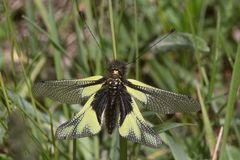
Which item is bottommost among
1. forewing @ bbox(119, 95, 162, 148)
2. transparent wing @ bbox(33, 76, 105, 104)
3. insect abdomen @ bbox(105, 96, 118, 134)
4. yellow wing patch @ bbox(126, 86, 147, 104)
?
forewing @ bbox(119, 95, 162, 148)

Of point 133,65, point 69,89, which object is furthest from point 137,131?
point 133,65

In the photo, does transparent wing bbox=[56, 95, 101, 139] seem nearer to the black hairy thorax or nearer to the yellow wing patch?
the black hairy thorax

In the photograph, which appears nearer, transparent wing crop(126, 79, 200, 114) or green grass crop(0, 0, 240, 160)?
transparent wing crop(126, 79, 200, 114)

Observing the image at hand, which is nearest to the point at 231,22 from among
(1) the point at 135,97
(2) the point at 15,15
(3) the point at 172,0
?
(3) the point at 172,0

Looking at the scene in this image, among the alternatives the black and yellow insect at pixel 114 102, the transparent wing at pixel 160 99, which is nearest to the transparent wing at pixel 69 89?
the black and yellow insect at pixel 114 102

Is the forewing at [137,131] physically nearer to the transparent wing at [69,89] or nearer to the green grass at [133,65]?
the green grass at [133,65]

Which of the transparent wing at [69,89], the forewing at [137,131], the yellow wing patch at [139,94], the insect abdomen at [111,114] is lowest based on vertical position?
the forewing at [137,131]

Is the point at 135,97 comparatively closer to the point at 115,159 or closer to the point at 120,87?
the point at 120,87

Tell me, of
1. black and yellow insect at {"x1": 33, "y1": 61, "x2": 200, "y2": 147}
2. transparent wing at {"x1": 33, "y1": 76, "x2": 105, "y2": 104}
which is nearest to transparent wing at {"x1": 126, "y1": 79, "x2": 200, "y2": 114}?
black and yellow insect at {"x1": 33, "y1": 61, "x2": 200, "y2": 147}
